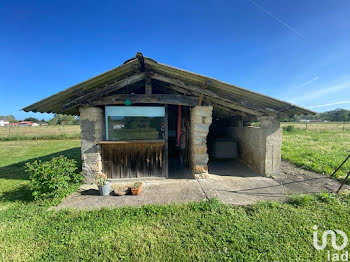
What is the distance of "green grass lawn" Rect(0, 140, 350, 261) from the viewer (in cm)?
209

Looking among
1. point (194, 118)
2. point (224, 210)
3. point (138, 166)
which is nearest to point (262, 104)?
point (194, 118)

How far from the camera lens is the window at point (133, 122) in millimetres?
4609

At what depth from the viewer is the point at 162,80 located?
4387 mm

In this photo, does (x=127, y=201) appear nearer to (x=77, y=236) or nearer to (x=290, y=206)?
(x=77, y=236)

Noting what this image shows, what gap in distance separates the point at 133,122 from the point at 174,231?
3303mm

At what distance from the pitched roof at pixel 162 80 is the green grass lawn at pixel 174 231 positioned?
8.88 ft

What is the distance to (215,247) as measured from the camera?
2182 millimetres

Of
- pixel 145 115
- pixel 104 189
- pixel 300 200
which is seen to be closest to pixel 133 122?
pixel 145 115

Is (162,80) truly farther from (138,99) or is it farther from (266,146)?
(266,146)

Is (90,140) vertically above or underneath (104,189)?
above

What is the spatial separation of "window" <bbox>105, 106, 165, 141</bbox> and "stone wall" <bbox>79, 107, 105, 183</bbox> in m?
0.32

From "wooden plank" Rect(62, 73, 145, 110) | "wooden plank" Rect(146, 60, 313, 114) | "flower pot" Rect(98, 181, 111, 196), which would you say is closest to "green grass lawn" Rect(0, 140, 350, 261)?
"flower pot" Rect(98, 181, 111, 196)

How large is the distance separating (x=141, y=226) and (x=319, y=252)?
2838 mm

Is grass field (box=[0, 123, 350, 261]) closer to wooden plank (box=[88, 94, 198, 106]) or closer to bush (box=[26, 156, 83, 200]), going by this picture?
bush (box=[26, 156, 83, 200])
